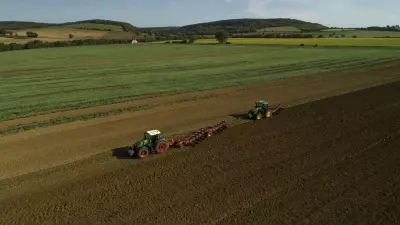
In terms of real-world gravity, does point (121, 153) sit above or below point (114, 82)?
below

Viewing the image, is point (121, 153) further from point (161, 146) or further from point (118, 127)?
point (118, 127)

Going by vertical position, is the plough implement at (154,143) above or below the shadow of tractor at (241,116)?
above

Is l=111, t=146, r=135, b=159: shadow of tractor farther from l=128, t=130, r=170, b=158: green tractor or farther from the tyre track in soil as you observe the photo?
the tyre track in soil

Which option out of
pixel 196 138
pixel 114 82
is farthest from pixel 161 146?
pixel 114 82

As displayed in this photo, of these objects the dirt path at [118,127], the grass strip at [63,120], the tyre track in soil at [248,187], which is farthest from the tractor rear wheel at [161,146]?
the grass strip at [63,120]

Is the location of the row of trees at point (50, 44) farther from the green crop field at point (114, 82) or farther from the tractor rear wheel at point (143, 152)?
the tractor rear wheel at point (143, 152)

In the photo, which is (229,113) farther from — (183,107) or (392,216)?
(392,216)
